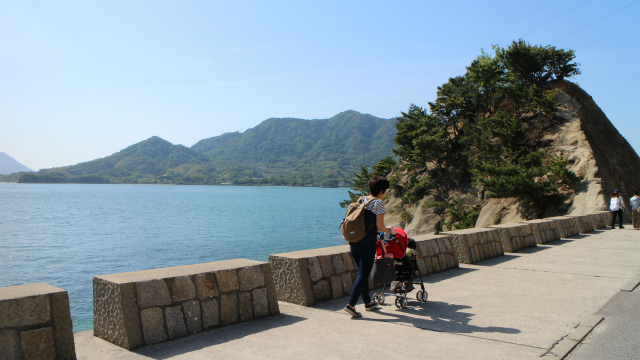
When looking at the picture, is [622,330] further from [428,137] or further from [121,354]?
[428,137]

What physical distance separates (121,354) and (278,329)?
1.70 m

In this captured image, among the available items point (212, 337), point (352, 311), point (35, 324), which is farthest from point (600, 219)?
point (35, 324)

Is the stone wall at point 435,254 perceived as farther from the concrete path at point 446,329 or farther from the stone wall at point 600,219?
the stone wall at point 600,219

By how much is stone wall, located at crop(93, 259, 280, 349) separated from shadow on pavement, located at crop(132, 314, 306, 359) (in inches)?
3.2

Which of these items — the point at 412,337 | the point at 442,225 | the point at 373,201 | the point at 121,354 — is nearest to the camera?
the point at 121,354

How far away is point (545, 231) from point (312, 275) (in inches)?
443

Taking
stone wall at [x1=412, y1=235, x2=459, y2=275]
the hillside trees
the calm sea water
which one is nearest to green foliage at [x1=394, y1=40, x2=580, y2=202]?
the hillside trees

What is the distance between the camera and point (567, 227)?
657 inches

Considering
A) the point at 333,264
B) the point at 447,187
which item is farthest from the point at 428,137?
the point at 333,264

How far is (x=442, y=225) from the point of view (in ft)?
131

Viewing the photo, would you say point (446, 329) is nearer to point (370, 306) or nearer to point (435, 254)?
point (370, 306)

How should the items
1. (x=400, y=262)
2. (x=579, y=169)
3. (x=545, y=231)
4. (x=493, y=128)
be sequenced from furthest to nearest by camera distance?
(x=493, y=128) < (x=579, y=169) < (x=545, y=231) < (x=400, y=262)

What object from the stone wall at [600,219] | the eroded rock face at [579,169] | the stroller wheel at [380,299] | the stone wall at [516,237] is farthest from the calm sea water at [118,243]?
the stone wall at [600,219]

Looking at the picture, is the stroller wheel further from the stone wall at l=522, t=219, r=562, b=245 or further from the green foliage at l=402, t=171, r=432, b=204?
the green foliage at l=402, t=171, r=432, b=204
